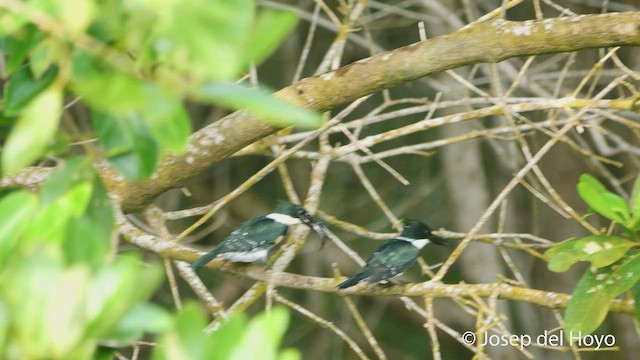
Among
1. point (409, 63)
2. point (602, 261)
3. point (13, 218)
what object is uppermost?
point (13, 218)

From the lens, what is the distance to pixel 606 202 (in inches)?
88.5

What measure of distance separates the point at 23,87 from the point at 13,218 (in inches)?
9.3

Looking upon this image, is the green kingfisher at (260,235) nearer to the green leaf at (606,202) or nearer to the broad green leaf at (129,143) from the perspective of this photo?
the green leaf at (606,202)

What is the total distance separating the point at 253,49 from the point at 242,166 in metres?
A: 4.82

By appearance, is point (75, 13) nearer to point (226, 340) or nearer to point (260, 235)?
point (226, 340)

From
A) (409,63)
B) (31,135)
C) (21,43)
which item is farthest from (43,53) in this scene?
(409,63)

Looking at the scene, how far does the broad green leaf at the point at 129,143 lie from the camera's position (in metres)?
0.91

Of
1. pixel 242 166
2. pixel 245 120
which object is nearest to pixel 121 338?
pixel 245 120

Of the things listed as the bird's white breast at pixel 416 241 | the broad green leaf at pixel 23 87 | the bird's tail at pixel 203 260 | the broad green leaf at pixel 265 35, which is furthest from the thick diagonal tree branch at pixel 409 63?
the broad green leaf at pixel 265 35

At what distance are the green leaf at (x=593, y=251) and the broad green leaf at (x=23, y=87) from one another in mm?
1527

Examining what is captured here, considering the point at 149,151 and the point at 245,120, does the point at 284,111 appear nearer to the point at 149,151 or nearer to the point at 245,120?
the point at 149,151

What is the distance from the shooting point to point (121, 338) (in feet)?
2.73

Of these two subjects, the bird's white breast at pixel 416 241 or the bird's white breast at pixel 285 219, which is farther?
the bird's white breast at pixel 416 241

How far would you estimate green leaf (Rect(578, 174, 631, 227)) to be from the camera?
2.24m
